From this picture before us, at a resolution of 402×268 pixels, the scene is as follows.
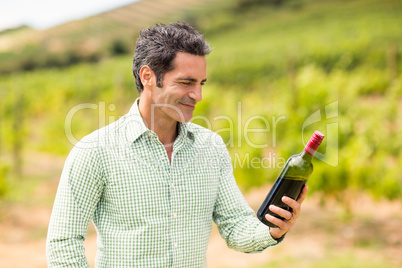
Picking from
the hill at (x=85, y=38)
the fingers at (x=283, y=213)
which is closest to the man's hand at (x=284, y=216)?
the fingers at (x=283, y=213)

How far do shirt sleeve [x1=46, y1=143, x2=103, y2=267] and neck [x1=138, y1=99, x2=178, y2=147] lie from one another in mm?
248

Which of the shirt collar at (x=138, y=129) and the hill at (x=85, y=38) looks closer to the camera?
the shirt collar at (x=138, y=129)

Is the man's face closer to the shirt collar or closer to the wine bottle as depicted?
the shirt collar

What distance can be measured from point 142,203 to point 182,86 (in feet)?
1.35

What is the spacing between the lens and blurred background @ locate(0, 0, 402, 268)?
4730 millimetres

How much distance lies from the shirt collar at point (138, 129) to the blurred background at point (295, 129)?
0.45 metres

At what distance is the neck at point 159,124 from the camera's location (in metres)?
1.54

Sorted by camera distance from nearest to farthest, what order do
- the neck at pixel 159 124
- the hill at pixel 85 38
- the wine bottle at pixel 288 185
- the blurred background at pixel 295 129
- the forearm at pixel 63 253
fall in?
the forearm at pixel 63 253 < the wine bottle at pixel 288 185 < the neck at pixel 159 124 < the blurred background at pixel 295 129 < the hill at pixel 85 38

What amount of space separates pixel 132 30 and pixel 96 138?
22.5 m

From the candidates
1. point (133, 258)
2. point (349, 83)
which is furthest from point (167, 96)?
point (349, 83)

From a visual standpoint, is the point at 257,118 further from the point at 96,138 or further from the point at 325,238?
the point at 96,138

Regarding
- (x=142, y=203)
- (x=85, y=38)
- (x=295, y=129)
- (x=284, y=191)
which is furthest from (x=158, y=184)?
(x=85, y=38)

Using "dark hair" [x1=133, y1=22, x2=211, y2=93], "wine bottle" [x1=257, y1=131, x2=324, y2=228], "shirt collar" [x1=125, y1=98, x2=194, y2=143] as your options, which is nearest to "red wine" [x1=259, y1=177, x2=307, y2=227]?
"wine bottle" [x1=257, y1=131, x2=324, y2=228]

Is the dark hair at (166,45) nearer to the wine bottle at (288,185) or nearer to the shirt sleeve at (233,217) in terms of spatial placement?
the shirt sleeve at (233,217)
